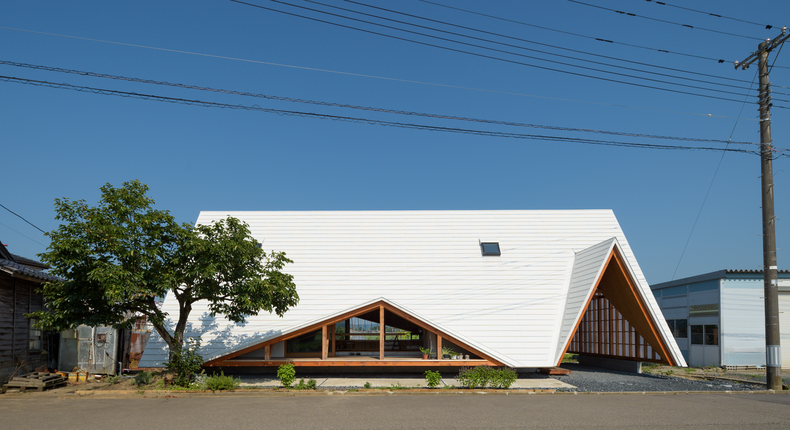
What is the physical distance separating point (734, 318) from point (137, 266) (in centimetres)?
2307

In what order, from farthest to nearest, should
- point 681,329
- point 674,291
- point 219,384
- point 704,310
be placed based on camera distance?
point 674,291 → point 681,329 → point 704,310 → point 219,384

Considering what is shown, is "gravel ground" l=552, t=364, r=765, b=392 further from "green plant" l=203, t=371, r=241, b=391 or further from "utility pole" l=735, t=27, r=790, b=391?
"green plant" l=203, t=371, r=241, b=391

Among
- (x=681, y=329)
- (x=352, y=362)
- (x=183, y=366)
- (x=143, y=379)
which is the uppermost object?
(x=681, y=329)

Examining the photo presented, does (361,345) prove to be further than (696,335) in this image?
No

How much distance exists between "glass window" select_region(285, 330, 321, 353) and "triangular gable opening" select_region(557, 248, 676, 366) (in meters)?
7.86

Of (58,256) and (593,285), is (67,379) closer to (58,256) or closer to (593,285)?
(58,256)

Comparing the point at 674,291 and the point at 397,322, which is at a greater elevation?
the point at 674,291

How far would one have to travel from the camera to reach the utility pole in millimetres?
15992

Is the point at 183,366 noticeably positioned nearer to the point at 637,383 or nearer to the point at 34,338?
the point at 34,338

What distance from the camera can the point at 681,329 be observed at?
85.4 ft

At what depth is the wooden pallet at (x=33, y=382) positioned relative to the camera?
14.6m

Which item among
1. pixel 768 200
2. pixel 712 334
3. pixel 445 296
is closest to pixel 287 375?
pixel 445 296

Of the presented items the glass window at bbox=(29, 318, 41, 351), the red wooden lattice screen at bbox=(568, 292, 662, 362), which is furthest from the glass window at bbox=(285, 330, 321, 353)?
the red wooden lattice screen at bbox=(568, 292, 662, 362)

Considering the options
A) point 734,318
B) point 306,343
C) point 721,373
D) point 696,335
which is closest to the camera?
point 306,343
